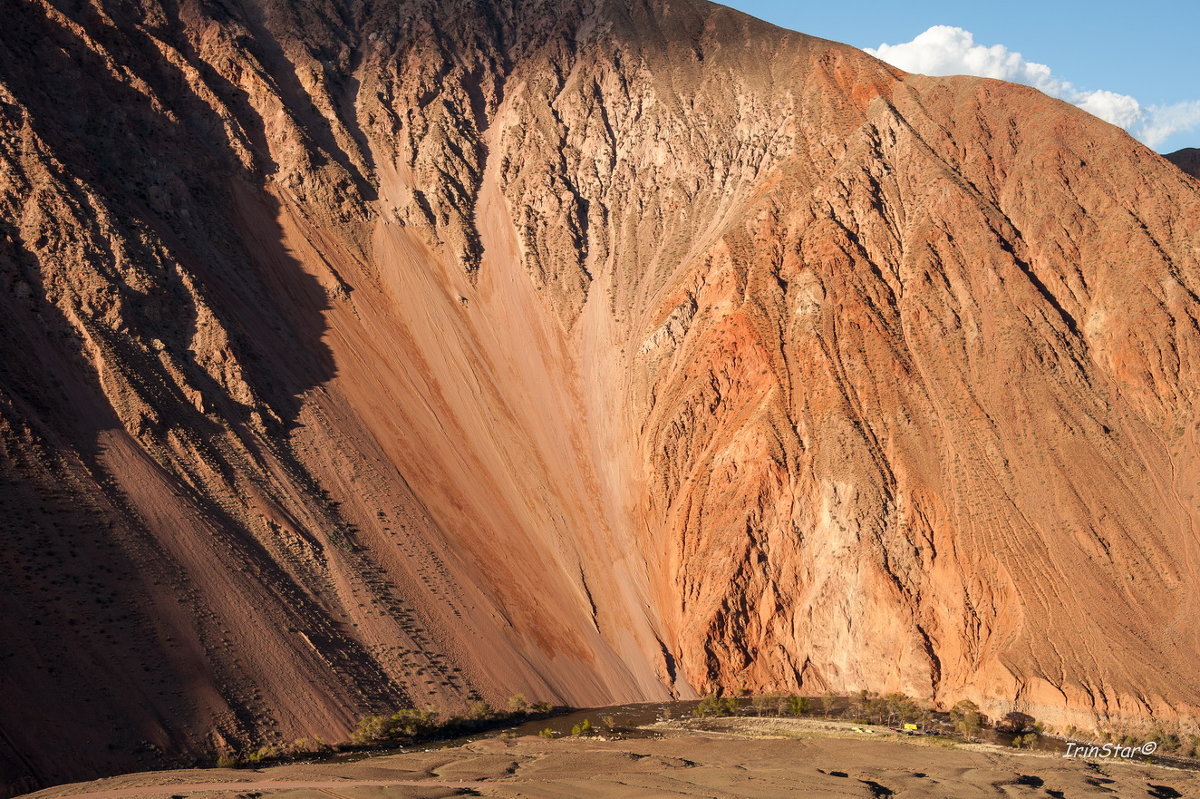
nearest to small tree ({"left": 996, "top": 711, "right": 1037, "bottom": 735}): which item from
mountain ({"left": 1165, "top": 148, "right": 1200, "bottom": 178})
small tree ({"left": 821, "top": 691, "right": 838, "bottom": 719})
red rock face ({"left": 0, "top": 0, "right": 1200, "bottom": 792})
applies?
red rock face ({"left": 0, "top": 0, "right": 1200, "bottom": 792})

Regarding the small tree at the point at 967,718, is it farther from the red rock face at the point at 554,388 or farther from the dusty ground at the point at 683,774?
the dusty ground at the point at 683,774

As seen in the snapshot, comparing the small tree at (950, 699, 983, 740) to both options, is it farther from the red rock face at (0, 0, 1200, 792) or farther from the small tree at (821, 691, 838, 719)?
the small tree at (821, 691, 838, 719)

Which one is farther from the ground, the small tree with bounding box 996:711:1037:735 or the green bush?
the small tree with bounding box 996:711:1037:735

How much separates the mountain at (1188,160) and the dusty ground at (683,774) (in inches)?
1955

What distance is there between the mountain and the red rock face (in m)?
14.3

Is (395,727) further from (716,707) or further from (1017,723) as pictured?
(1017,723)

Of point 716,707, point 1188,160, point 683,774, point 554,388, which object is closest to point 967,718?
point 716,707

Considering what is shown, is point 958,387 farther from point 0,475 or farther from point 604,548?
point 0,475

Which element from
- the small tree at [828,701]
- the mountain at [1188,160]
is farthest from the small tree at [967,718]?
the mountain at [1188,160]

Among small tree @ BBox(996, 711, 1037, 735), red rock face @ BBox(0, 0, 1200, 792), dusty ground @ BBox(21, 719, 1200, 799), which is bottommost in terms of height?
dusty ground @ BBox(21, 719, 1200, 799)

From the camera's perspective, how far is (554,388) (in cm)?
5834

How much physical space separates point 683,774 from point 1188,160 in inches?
2413

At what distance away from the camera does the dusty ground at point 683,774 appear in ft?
91.5

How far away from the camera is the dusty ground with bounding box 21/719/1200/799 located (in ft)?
91.5
